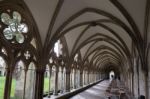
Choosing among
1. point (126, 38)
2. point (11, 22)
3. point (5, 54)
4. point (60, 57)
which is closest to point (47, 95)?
point (60, 57)

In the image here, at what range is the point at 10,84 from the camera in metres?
6.22

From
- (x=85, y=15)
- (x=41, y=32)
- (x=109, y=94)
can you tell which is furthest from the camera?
(x=85, y=15)

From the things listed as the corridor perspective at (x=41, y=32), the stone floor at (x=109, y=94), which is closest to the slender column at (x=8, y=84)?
the corridor perspective at (x=41, y=32)

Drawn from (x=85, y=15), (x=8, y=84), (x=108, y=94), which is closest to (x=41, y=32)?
(x=85, y=15)

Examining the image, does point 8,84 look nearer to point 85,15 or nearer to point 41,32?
point 41,32

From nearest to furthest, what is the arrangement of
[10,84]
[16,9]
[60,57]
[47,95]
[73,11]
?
[10,84] < [16,9] < [73,11] < [47,95] < [60,57]

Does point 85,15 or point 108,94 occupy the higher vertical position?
point 85,15

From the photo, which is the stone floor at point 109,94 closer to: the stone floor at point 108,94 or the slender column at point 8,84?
the stone floor at point 108,94

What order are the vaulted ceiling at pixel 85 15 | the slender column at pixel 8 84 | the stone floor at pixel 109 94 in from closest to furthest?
the slender column at pixel 8 84, the vaulted ceiling at pixel 85 15, the stone floor at pixel 109 94

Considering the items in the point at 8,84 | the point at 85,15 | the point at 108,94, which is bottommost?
the point at 108,94

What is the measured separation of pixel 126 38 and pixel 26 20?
6433mm

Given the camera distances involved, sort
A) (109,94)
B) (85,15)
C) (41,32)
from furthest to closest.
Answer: (85,15)
(109,94)
(41,32)

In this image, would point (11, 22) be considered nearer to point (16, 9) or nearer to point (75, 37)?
point (16, 9)

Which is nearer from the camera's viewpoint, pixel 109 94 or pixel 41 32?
pixel 41 32
